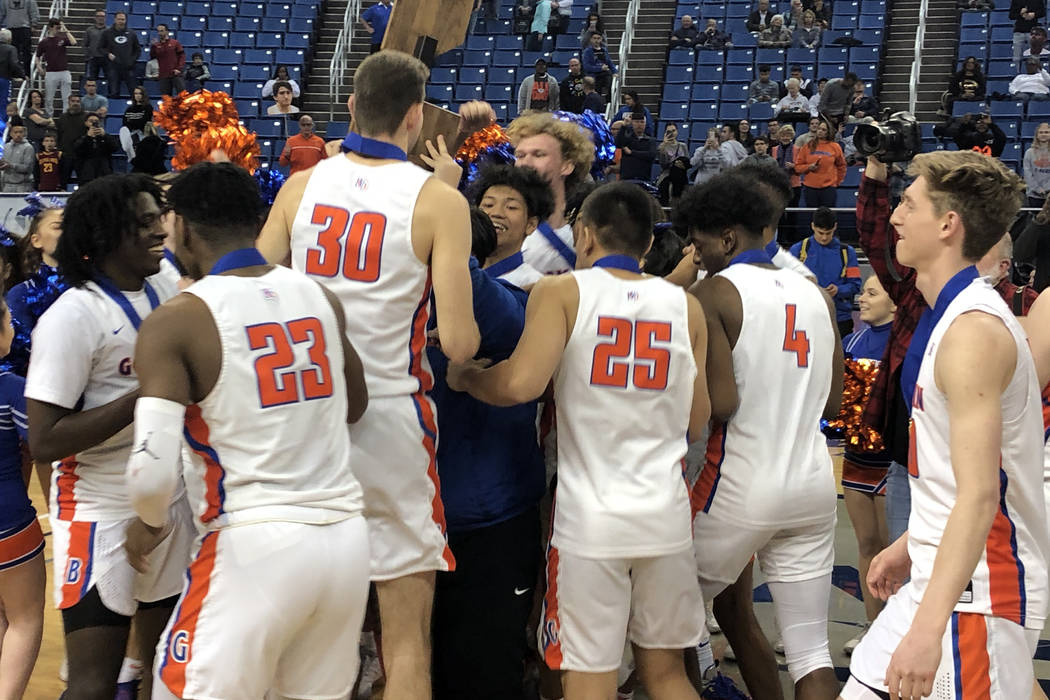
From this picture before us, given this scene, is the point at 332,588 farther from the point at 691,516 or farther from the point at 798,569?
the point at 798,569

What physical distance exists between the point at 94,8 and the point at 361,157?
18818 mm

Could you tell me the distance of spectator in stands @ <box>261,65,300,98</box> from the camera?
1709 cm

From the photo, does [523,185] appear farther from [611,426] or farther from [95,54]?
[95,54]

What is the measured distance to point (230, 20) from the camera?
19.2 m

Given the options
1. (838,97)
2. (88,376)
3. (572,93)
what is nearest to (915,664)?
(88,376)

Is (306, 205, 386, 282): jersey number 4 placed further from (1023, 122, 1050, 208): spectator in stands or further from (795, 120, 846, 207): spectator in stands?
(1023, 122, 1050, 208): spectator in stands

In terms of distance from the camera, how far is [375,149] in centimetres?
315

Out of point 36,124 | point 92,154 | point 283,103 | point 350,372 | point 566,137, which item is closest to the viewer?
point 350,372

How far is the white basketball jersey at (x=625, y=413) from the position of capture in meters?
3.21

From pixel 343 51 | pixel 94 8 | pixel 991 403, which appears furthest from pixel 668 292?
pixel 94 8

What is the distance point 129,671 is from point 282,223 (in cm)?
126

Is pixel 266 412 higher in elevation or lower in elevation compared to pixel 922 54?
lower

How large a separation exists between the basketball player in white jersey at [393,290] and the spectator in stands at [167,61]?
1491 cm

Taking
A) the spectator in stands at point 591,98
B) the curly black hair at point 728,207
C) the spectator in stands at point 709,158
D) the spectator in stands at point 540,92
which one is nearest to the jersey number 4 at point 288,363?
the curly black hair at point 728,207
